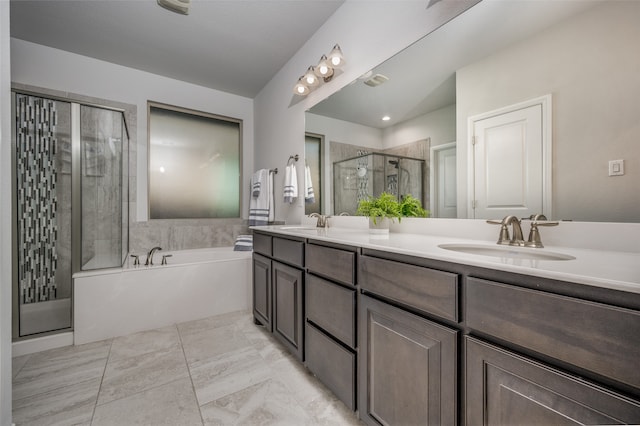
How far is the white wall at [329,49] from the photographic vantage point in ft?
4.94

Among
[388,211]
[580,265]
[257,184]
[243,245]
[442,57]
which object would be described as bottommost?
[243,245]

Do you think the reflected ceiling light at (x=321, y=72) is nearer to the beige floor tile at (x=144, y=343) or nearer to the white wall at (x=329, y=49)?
the white wall at (x=329, y=49)

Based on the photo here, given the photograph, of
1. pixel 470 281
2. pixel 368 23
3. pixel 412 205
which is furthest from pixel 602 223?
pixel 368 23

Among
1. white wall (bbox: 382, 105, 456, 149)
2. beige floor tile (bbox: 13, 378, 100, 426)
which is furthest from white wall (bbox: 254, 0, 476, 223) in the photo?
beige floor tile (bbox: 13, 378, 100, 426)

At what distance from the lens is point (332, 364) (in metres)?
1.29

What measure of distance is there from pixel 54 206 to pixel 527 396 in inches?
121

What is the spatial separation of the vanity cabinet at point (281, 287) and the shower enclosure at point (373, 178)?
616mm

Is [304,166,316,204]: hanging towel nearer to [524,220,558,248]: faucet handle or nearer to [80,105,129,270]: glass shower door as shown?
[524,220,558,248]: faucet handle

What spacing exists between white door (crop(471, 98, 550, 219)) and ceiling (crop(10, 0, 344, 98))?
64.1 inches

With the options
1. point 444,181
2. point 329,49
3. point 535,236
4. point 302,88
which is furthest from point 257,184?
point 535,236

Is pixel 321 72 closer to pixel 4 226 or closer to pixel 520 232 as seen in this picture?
pixel 520 232

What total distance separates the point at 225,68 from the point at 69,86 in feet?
4.97

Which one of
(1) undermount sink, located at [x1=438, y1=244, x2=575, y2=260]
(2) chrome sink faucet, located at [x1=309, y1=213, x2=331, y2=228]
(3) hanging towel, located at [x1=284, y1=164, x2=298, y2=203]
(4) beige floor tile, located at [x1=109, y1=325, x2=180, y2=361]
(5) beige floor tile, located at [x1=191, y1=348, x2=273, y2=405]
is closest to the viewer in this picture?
(1) undermount sink, located at [x1=438, y1=244, x2=575, y2=260]

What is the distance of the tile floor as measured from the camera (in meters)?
1.27
